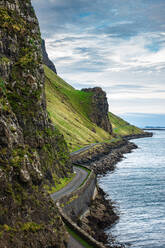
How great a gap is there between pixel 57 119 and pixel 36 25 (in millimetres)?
96108

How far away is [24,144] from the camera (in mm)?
37750

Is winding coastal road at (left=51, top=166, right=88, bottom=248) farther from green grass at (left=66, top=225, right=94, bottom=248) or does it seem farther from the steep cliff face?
the steep cliff face

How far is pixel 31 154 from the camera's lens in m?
36.1

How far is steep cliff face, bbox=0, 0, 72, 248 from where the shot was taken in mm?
29141

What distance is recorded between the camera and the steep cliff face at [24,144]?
2914 centimetres

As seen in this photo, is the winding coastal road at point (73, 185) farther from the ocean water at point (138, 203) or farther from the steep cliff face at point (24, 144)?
the ocean water at point (138, 203)

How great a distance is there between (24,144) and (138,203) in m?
42.3

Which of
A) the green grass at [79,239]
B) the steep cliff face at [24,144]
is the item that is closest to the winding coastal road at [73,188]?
the green grass at [79,239]

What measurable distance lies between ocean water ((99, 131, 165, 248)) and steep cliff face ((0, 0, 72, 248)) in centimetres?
1604

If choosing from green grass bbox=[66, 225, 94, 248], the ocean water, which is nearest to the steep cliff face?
green grass bbox=[66, 225, 94, 248]

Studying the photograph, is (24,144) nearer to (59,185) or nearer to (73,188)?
(59,185)

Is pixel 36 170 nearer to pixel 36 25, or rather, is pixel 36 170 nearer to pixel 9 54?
pixel 9 54

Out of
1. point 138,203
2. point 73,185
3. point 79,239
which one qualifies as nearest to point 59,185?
point 73,185

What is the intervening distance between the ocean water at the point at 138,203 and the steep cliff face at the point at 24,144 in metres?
16.0
